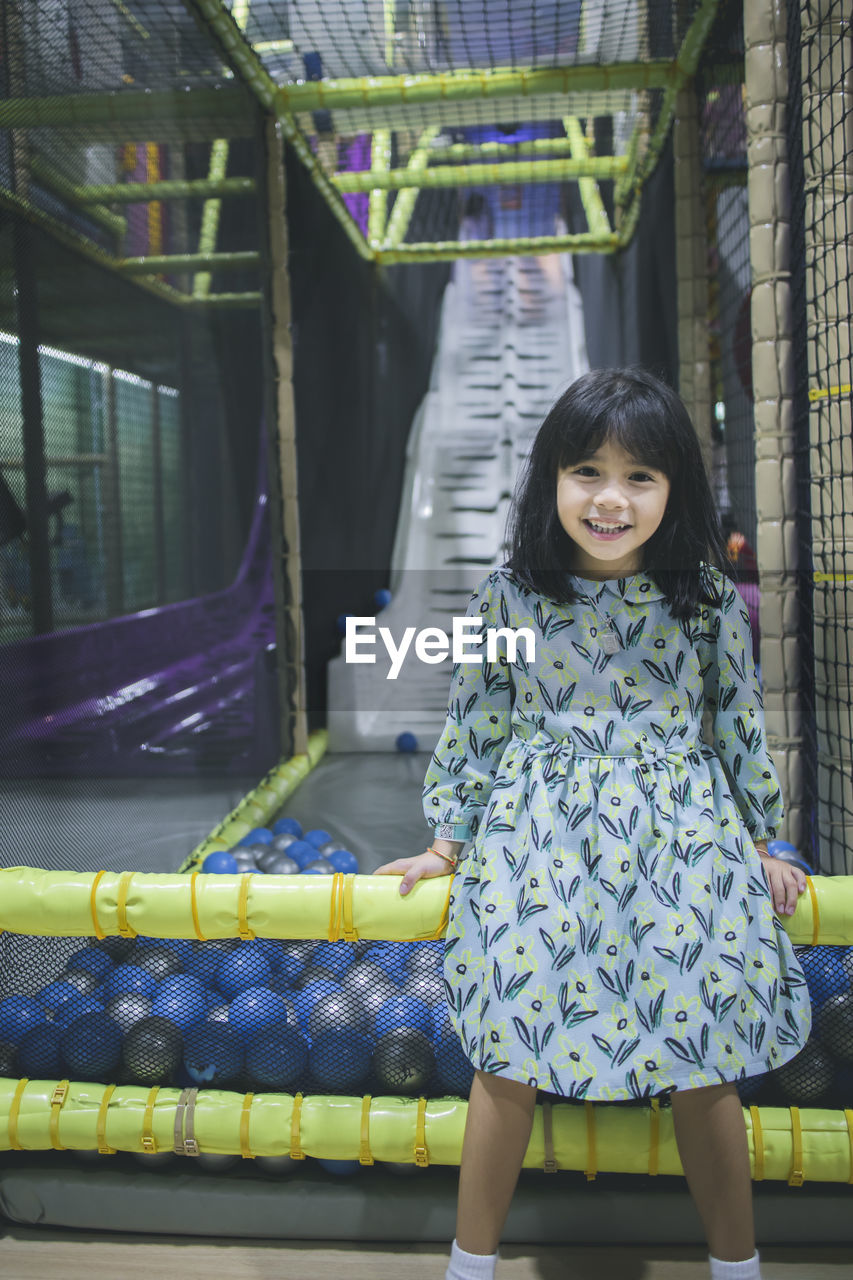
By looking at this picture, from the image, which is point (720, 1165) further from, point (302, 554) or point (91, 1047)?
point (302, 554)

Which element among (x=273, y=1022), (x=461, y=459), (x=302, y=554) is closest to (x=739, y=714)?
(x=273, y=1022)

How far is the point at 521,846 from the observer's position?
108 cm

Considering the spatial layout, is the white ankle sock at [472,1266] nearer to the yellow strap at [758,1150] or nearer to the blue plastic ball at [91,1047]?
the yellow strap at [758,1150]

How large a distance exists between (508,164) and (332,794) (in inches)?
115

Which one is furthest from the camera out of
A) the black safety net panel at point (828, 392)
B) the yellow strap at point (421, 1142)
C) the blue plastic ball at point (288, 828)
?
the blue plastic ball at point (288, 828)

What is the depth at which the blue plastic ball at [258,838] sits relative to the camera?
97.8 inches

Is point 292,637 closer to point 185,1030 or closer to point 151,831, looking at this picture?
point 151,831

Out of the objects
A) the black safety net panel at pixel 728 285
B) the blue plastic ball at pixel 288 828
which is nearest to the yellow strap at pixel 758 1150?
the blue plastic ball at pixel 288 828

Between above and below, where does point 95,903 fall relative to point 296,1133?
above

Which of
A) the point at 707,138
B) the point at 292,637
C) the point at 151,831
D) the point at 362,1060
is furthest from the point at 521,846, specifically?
the point at 707,138

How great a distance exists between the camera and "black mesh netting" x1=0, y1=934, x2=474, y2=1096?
4.23ft

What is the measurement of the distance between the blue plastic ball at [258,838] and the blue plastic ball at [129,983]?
1015mm

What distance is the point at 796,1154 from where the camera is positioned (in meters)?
1.21

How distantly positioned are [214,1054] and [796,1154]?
79 cm
